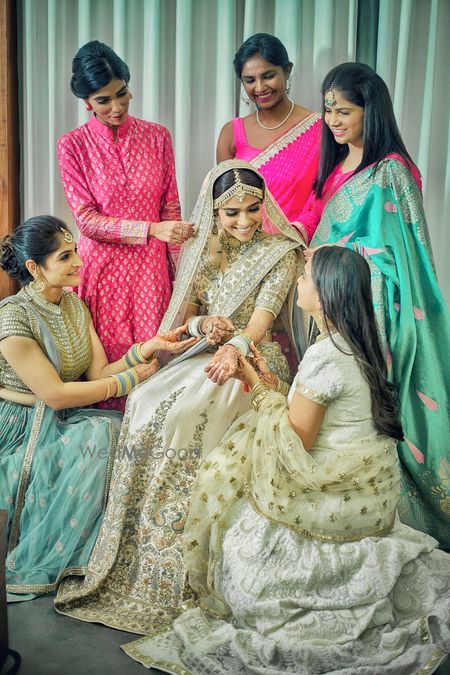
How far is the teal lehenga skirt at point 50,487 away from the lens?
2602 mm

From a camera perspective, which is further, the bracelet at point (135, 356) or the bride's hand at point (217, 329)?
the bracelet at point (135, 356)

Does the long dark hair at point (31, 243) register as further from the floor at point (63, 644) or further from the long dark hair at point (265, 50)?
the floor at point (63, 644)

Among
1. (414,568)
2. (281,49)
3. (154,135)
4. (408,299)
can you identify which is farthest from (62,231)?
(414,568)

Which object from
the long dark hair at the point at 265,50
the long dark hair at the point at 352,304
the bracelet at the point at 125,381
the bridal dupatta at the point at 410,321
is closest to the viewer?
the long dark hair at the point at 352,304

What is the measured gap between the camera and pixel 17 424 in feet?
A: 9.34

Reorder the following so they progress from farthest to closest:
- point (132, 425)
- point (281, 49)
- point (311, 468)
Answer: point (281, 49) → point (132, 425) → point (311, 468)

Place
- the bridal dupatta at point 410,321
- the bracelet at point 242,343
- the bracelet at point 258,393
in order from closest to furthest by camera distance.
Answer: the bracelet at point 258,393 < the bracelet at point 242,343 < the bridal dupatta at point 410,321

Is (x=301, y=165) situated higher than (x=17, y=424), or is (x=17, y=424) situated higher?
(x=301, y=165)

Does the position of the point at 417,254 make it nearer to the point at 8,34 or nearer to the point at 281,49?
the point at 281,49

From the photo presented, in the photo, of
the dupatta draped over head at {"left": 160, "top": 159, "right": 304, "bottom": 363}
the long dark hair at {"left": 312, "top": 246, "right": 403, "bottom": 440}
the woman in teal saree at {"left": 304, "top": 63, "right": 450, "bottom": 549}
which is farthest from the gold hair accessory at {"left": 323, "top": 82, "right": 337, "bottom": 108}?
the long dark hair at {"left": 312, "top": 246, "right": 403, "bottom": 440}

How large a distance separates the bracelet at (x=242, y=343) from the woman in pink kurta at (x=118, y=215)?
0.71 meters

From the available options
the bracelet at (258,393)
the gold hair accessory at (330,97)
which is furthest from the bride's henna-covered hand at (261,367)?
the gold hair accessory at (330,97)

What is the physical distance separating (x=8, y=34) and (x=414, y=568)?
298 cm

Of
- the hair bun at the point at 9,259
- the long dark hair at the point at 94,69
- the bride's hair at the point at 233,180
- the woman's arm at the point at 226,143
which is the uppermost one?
the long dark hair at the point at 94,69
